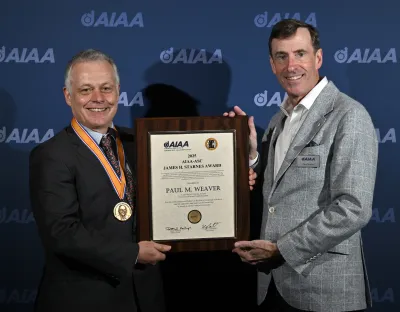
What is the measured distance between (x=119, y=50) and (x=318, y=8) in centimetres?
111

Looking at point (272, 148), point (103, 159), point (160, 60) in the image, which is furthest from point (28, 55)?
point (272, 148)

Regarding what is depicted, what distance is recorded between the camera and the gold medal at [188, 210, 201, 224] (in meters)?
2.10

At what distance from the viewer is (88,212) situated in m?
1.97

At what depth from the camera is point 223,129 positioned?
2100 mm

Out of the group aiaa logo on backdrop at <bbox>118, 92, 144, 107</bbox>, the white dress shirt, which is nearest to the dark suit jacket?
the white dress shirt

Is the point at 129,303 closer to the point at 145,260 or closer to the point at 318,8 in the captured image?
the point at 145,260

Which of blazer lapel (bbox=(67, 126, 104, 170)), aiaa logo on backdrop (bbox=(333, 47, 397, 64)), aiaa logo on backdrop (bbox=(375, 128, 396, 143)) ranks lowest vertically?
blazer lapel (bbox=(67, 126, 104, 170))

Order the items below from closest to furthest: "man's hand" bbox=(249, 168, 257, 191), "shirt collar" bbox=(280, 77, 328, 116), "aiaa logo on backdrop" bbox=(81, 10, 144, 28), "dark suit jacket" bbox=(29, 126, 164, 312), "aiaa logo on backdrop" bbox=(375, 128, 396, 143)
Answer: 1. "dark suit jacket" bbox=(29, 126, 164, 312)
2. "shirt collar" bbox=(280, 77, 328, 116)
3. "man's hand" bbox=(249, 168, 257, 191)
4. "aiaa logo on backdrop" bbox=(81, 10, 144, 28)
5. "aiaa logo on backdrop" bbox=(375, 128, 396, 143)

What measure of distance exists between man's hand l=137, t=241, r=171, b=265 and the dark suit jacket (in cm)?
3

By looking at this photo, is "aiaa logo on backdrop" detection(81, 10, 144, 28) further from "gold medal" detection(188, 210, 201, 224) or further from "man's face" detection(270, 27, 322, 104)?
"gold medal" detection(188, 210, 201, 224)

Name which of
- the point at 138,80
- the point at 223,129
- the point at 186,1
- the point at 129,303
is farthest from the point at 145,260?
the point at 186,1

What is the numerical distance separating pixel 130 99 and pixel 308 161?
47.3 inches

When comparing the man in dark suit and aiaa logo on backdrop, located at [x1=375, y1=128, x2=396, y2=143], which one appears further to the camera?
aiaa logo on backdrop, located at [x1=375, y1=128, x2=396, y2=143]

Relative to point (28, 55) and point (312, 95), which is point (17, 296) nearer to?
point (28, 55)
